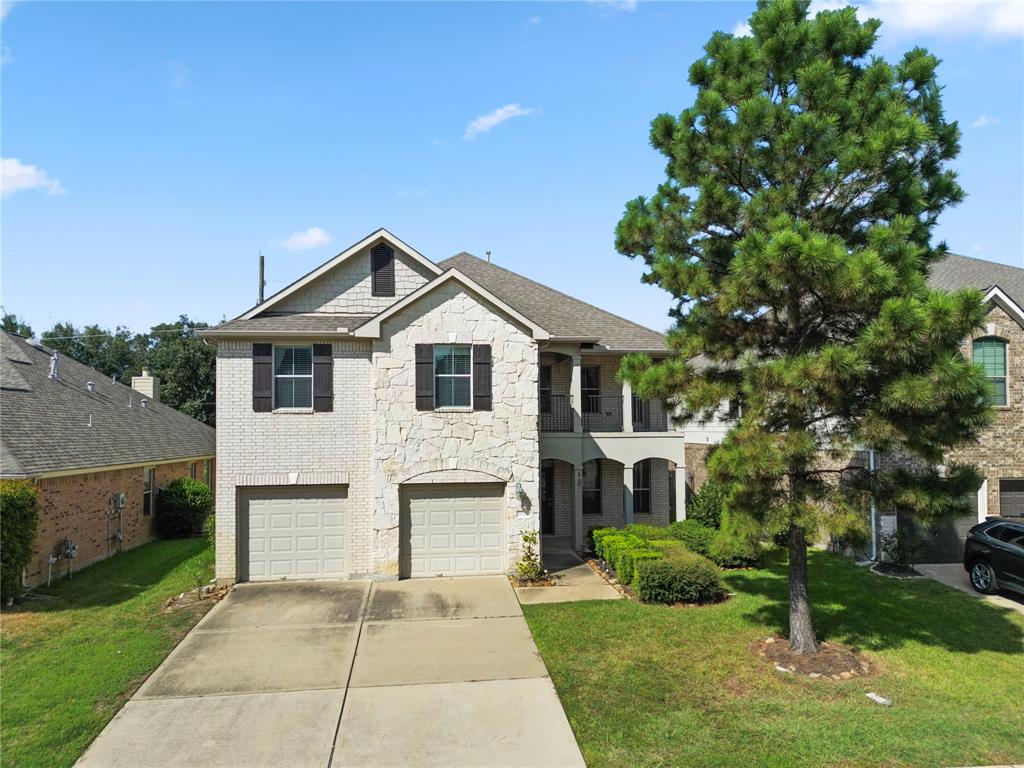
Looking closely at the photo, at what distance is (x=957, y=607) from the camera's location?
37.7ft

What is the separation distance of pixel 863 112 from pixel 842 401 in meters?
4.00

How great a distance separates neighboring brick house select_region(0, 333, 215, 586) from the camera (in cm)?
1373

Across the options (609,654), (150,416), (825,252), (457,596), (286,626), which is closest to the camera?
(825,252)

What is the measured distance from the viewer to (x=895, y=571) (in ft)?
45.6

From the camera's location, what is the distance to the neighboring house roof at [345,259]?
1474 centimetres

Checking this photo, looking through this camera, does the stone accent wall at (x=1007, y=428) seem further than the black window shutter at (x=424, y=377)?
Yes

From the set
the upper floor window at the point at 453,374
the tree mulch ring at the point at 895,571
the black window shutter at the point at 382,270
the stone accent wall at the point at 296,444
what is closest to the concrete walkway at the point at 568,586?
the stone accent wall at the point at 296,444

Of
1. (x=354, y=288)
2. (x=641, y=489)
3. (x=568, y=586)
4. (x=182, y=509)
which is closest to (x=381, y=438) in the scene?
(x=354, y=288)

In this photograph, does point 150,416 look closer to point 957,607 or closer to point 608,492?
point 608,492

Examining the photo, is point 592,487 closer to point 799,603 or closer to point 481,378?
point 481,378

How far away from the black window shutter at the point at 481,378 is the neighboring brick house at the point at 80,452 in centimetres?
942

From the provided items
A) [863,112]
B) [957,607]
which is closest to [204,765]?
[863,112]

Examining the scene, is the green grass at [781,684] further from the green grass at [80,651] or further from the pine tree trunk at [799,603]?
the green grass at [80,651]

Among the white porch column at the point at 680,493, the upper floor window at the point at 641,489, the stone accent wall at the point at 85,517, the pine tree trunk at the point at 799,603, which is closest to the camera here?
the pine tree trunk at the point at 799,603
